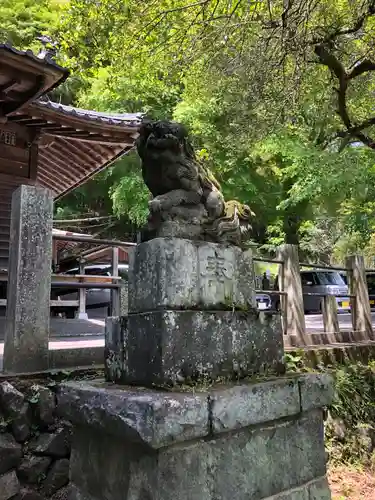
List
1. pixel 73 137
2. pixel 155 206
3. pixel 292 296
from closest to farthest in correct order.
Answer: pixel 155 206, pixel 292 296, pixel 73 137

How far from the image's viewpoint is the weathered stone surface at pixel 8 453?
3.21 m

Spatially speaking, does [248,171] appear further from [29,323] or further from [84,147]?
[29,323]

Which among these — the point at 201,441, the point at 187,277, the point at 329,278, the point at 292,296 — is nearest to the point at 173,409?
the point at 201,441

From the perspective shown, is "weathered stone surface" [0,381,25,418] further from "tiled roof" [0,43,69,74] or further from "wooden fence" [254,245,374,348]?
"tiled roof" [0,43,69,74]

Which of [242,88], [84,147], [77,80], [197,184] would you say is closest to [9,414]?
[197,184]

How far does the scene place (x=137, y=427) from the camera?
195cm

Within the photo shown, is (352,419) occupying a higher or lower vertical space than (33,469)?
lower

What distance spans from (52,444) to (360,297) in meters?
5.91

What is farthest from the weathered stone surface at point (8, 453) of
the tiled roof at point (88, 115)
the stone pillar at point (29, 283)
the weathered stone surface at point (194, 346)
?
the tiled roof at point (88, 115)

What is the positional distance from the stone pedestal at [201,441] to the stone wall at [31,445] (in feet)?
3.19

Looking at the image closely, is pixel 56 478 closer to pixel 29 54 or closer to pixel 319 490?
pixel 319 490

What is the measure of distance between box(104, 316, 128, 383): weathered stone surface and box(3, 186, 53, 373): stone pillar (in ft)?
4.40

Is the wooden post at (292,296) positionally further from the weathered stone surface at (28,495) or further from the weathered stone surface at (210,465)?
the weathered stone surface at (28,495)

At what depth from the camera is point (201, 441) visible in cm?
214
